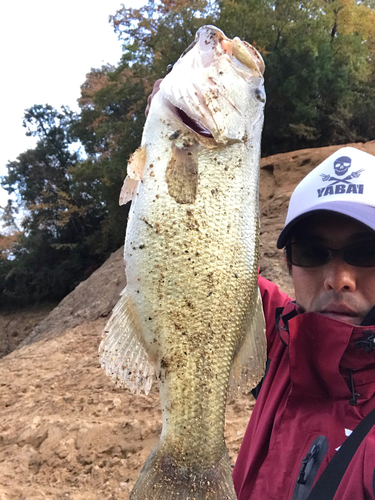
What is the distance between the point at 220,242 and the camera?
1317 millimetres

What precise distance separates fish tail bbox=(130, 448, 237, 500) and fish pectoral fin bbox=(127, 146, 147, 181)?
101 cm

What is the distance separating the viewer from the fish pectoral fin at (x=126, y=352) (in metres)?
1.31

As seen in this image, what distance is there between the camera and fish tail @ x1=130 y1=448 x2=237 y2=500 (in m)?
1.11

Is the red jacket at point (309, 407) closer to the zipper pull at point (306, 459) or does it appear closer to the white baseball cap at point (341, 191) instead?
the zipper pull at point (306, 459)

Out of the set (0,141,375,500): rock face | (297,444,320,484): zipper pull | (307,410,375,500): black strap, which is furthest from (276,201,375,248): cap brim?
(0,141,375,500): rock face

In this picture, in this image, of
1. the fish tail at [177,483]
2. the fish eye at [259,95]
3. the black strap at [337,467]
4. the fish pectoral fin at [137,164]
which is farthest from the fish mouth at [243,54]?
the fish tail at [177,483]

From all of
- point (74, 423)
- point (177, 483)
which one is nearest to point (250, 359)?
point (177, 483)

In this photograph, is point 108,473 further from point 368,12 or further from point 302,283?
point 368,12

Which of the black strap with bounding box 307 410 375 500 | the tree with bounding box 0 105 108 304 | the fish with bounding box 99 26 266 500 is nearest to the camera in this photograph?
the black strap with bounding box 307 410 375 500

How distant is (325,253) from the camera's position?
4.56 ft

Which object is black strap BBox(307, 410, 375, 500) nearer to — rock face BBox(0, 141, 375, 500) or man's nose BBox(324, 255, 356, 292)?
man's nose BBox(324, 255, 356, 292)

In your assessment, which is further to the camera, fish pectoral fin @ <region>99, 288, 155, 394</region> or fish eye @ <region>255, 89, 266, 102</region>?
fish eye @ <region>255, 89, 266, 102</region>

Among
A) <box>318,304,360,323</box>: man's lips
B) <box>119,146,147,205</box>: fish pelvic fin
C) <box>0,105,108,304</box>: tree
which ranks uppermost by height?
<box>0,105,108,304</box>: tree

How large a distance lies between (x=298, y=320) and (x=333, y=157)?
74 centimetres
